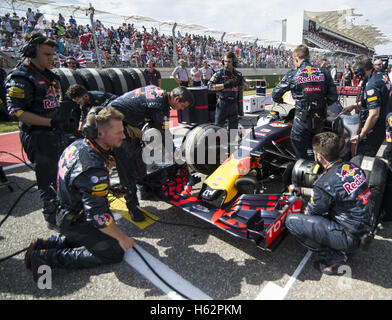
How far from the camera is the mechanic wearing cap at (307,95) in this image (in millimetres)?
3432

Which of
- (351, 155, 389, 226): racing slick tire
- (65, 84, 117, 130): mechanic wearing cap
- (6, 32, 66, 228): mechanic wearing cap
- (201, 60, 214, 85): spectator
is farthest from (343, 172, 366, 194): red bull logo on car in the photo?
(201, 60, 214, 85): spectator

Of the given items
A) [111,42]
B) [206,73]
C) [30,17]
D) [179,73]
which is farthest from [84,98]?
[111,42]

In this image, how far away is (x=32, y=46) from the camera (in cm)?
279

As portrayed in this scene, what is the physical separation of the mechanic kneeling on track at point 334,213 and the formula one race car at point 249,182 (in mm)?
256

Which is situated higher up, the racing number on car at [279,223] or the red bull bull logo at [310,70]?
the red bull bull logo at [310,70]

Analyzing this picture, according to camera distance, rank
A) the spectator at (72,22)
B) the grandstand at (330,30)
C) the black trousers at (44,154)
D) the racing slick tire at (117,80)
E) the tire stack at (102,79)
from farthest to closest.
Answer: the grandstand at (330,30) → the spectator at (72,22) → the racing slick tire at (117,80) → the tire stack at (102,79) → the black trousers at (44,154)

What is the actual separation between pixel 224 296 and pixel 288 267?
68 cm

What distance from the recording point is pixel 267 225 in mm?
2334

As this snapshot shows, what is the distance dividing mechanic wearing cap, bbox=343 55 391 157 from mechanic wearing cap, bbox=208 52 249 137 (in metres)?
2.20

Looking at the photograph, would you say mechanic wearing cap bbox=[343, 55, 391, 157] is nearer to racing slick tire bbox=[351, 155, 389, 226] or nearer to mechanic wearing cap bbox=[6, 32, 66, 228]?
racing slick tire bbox=[351, 155, 389, 226]

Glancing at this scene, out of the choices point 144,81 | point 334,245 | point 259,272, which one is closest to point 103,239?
point 259,272

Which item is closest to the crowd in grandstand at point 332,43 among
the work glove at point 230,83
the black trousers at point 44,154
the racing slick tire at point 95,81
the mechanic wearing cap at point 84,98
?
the work glove at point 230,83

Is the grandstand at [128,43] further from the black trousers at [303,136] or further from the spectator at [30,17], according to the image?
the black trousers at [303,136]
